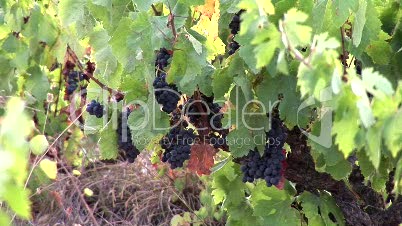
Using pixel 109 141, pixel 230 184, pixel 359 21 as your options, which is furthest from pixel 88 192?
pixel 359 21

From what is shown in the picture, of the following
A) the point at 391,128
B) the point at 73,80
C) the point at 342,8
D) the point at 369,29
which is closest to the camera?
the point at 391,128

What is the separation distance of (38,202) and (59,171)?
266 millimetres

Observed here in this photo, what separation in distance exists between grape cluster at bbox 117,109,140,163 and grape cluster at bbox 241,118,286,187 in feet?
1.41

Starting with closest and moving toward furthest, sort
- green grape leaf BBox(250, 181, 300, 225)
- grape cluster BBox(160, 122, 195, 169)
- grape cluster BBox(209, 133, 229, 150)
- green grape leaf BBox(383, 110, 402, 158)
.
→ green grape leaf BBox(383, 110, 402, 158), grape cluster BBox(160, 122, 195, 169), grape cluster BBox(209, 133, 229, 150), green grape leaf BBox(250, 181, 300, 225)

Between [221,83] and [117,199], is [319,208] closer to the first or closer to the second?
[221,83]

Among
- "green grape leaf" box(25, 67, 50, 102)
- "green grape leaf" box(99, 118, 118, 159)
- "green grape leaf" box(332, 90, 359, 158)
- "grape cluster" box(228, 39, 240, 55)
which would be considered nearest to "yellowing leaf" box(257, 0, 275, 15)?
"green grape leaf" box(332, 90, 359, 158)

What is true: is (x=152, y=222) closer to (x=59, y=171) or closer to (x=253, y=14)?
(x=59, y=171)

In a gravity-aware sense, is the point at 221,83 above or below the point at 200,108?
above

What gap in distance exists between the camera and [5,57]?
3.18 metres

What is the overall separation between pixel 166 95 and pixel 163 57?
0.13 meters

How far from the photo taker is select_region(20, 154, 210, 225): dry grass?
4.55m

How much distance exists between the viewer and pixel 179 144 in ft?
7.95

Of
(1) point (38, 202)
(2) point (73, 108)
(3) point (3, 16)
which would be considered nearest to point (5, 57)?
(3) point (3, 16)

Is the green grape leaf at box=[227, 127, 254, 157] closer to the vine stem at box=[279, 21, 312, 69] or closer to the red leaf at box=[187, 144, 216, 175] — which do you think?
the red leaf at box=[187, 144, 216, 175]
